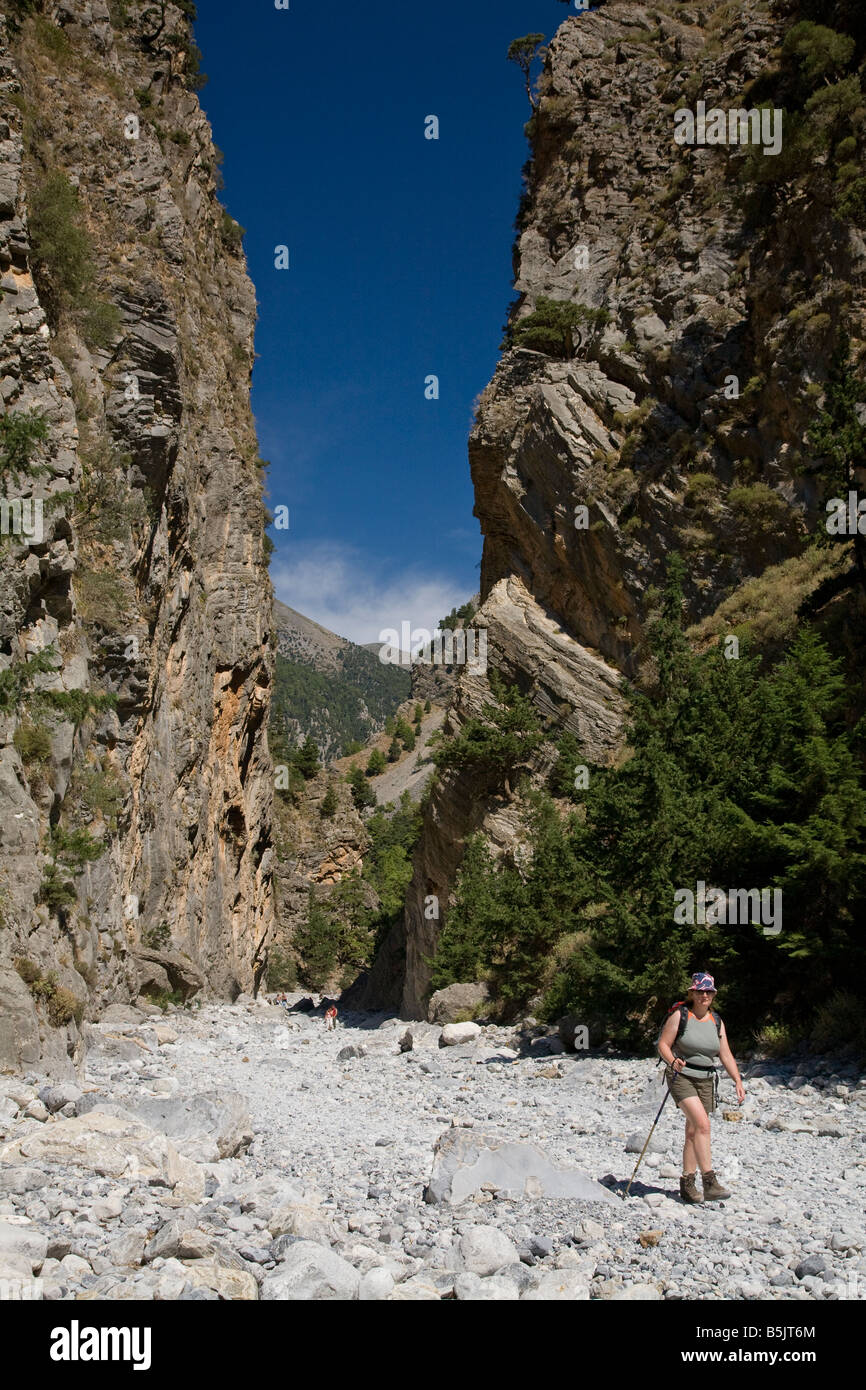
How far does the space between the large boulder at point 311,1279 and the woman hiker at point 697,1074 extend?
2656mm

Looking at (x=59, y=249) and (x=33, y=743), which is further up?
(x=59, y=249)

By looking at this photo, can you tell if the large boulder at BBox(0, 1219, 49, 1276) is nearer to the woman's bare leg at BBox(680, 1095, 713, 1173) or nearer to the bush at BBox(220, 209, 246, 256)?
the woman's bare leg at BBox(680, 1095, 713, 1173)

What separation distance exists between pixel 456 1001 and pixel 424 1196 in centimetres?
1631

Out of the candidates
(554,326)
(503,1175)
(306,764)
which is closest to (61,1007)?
(503,1175)

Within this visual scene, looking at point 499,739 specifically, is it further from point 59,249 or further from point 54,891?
point 54,891

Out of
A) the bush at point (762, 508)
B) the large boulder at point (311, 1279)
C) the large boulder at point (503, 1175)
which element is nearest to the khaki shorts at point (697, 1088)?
the large boulder at point (503, 1175)

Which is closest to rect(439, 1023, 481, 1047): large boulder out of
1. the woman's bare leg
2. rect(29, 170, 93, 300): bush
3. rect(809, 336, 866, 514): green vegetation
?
the woman's bare leg

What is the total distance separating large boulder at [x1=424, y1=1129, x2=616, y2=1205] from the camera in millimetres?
5676

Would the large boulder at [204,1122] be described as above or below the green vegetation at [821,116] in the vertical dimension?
below

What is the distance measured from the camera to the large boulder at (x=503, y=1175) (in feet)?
18.6

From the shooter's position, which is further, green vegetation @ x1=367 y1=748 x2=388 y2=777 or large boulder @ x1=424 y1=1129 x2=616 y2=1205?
green vegetation @ x1=367 y1=748 x2=388 y2=777

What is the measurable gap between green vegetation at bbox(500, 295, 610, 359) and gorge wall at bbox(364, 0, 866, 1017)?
46 centimetres

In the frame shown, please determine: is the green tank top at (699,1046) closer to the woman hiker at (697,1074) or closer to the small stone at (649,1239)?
the woman hiker at (697,1074)

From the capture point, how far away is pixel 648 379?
28219 mm
